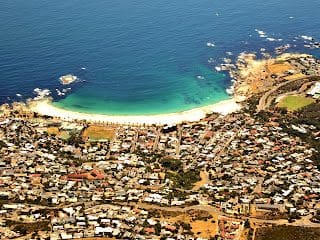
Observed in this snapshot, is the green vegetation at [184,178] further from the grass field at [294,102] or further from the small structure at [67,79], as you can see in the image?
the small structure at [67,79]

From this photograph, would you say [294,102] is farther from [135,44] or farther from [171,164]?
[135,44]

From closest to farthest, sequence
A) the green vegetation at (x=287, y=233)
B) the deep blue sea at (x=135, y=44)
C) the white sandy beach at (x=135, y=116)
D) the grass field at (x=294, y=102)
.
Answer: the green vegetation at (x=287, y=233)
the white sandy beach at (x=135, y=116)
the grass field at (x=294, y=102)
the deep blue sea at (x=135, y=44)

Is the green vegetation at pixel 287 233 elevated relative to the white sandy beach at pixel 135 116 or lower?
lower

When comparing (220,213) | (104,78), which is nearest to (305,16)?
(104,78)

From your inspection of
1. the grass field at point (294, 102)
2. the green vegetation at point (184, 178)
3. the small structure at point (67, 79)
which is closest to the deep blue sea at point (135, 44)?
the small structure at point (67, 79)

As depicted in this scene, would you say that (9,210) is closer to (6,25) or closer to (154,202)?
(154,202)

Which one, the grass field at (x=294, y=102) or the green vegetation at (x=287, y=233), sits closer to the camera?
the green vegetation at (x=287, y=233)

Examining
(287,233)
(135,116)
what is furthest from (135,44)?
(287,233)
